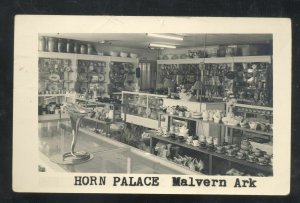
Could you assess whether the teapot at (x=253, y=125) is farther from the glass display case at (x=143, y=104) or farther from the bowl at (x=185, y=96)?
the glass display case at (x=143, y=104)

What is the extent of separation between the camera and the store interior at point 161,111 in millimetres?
1622

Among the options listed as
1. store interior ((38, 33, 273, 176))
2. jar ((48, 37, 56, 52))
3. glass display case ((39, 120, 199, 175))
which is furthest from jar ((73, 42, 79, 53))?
glass display case ((39, 120, 199, 175))

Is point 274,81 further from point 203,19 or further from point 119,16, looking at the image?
point 119,16

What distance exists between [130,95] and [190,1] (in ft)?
8.35

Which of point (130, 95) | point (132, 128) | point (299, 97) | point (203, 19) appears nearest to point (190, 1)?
point (203, 19)

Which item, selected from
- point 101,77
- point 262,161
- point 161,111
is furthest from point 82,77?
point 262,161

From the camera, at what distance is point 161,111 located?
3.12 m

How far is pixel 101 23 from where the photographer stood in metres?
1.41

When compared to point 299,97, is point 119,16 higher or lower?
higher

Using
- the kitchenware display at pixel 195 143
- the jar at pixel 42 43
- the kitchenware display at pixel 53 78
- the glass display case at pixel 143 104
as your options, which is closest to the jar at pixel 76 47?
the jar at pixel 42 43

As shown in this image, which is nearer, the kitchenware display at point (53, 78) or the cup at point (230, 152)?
the cup at point (230, 152)

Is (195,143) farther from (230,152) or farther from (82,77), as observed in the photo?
(82,77)

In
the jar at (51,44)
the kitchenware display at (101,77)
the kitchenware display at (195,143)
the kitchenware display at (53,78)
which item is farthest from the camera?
the kitchenware display at (101,77)

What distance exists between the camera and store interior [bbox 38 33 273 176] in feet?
5.32
